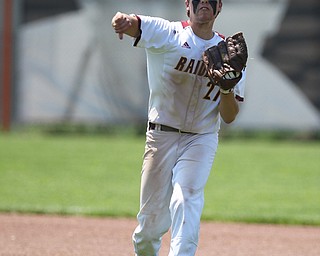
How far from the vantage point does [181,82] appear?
5.84 meters

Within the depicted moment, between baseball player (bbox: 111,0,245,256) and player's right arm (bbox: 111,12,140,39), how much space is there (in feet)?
0.04

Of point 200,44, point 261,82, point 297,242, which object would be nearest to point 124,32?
point 200,44

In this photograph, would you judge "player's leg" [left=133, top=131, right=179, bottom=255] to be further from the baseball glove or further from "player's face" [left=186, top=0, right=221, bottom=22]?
"player's face" [left=186, top=0, right=221, bottom=22]

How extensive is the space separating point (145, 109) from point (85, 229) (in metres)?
9.01

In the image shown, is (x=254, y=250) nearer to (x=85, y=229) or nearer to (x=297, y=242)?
(x=297, y=242)

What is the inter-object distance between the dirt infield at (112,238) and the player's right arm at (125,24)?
2.28 metres

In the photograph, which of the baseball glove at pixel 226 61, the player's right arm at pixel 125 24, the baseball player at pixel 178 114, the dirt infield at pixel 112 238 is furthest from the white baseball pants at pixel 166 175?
the dirt infield at pixel 112 238

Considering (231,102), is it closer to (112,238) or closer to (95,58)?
(112,238)

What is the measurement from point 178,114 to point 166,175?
42cm

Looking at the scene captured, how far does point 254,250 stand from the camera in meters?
7.57

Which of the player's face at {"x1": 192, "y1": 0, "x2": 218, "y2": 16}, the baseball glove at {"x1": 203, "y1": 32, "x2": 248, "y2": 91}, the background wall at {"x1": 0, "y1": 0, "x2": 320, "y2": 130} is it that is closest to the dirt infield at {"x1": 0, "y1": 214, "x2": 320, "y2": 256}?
the baseball glove at {"x1": 203, "y1": 32, "x2": 248, "y2": 91}

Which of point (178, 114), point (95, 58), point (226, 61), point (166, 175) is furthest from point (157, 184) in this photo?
point (95, 58)

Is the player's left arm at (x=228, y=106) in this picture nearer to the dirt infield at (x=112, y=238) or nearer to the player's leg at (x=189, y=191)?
the player's leg at (x=189, y=191)

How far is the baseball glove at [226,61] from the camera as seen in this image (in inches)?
215
